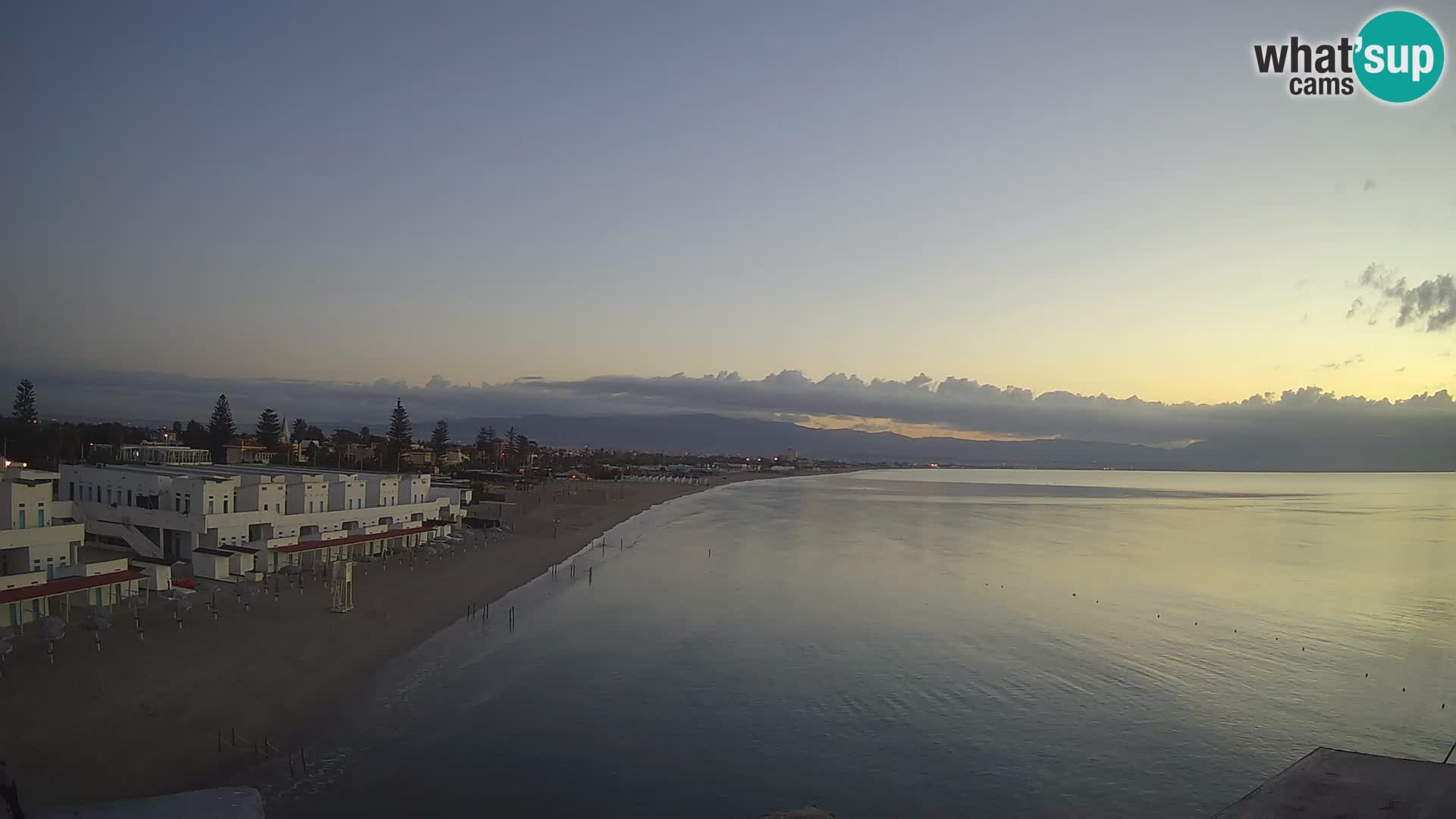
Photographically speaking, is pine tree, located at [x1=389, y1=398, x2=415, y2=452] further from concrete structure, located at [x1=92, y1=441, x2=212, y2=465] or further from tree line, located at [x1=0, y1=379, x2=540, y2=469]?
concrete structure, located at [x1=92, y1=441, x2=212, y2=465]

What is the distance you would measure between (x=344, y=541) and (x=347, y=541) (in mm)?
204

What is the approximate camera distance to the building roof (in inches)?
1091

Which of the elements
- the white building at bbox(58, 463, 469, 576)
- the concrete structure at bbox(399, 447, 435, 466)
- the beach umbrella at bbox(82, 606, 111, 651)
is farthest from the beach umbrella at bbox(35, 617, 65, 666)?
the concrete structure at bbox(399, 447, 435, 466)

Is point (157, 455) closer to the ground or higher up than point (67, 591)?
higher up

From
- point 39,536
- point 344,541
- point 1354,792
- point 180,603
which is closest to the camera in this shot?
point 1354,792

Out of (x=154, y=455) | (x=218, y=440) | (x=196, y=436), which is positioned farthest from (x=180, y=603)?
(x=196, y=436)

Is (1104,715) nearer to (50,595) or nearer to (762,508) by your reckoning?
(50,595)

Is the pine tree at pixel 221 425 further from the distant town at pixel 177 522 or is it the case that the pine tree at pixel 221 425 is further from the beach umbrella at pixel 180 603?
the beach umbrella at pixel 180 603

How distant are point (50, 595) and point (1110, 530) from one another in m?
63.9

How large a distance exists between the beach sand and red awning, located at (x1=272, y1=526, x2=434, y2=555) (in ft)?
8.12

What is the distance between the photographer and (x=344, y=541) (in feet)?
98.6

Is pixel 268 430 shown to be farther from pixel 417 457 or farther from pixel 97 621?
pixel 97 621

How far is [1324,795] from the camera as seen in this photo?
19.4 ft

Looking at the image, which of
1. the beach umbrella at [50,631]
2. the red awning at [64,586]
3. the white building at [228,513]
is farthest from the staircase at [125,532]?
the beach umbrella at [50,631]
